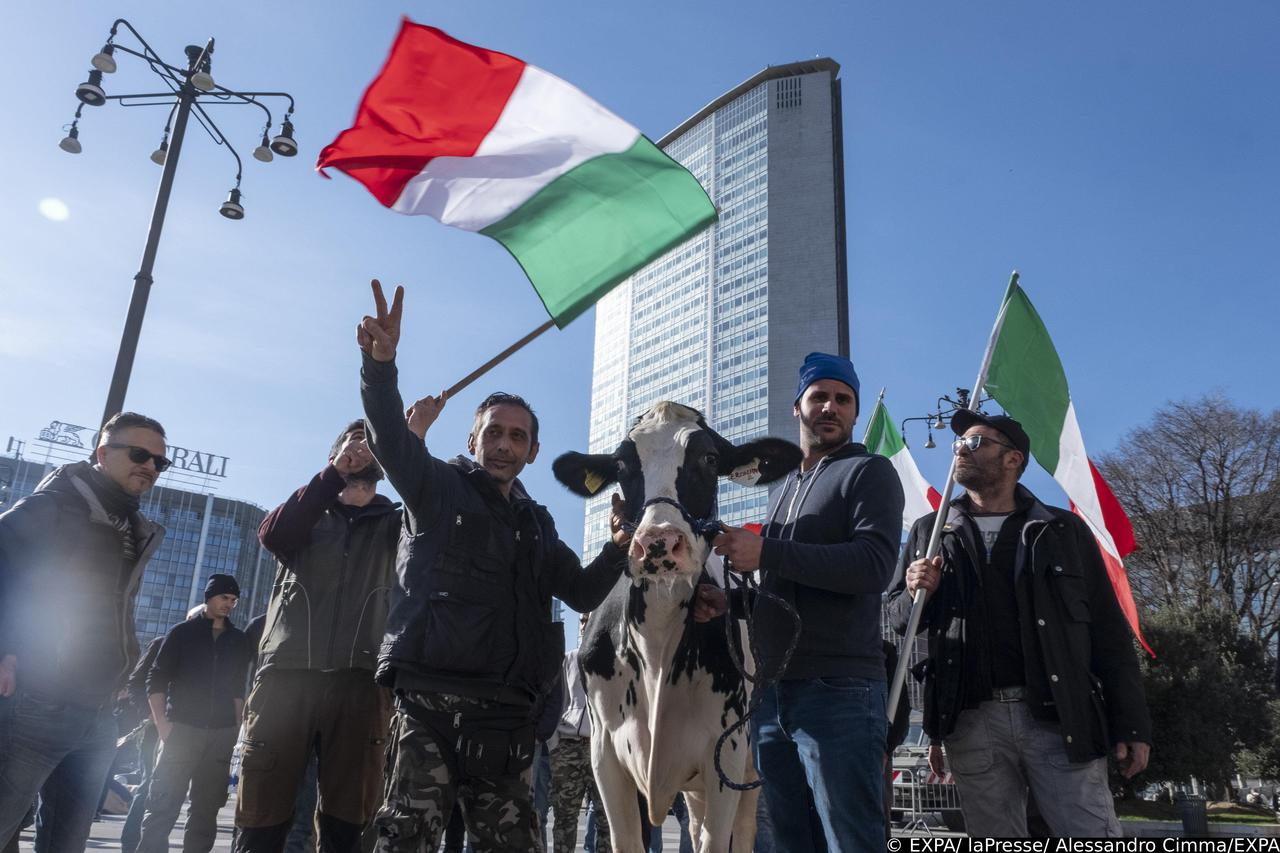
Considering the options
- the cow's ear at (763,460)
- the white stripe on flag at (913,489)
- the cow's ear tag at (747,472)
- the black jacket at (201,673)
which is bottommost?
the black jacket at (201,673)

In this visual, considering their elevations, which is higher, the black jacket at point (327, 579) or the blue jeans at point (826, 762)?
the black jacket at point (327, 579)

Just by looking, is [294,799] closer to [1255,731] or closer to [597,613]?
[597,613]

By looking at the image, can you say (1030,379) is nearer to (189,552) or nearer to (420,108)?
(420,108)

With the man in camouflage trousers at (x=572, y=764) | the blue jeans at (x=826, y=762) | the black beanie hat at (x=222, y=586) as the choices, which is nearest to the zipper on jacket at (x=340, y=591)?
the blue jeans at (x=826, y=762)

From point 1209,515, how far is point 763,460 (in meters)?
32.9

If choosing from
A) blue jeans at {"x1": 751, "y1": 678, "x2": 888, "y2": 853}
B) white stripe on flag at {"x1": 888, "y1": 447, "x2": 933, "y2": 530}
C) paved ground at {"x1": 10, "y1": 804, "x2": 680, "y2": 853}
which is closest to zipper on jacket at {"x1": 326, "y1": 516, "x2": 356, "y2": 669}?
blue jeans at {"x1": 751, "y1": 678, "x2": 888, "y2": 853}

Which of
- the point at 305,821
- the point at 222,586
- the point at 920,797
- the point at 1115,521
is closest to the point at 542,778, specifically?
the point at 222,586

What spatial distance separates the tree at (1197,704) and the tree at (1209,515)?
13.6 feet

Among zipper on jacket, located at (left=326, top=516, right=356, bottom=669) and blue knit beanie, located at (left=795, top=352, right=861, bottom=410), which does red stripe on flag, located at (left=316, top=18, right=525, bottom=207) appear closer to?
zipper on jacket, located at (left=326, top=516, right=356, bottom=669)

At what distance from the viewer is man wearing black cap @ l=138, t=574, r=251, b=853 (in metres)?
6.04

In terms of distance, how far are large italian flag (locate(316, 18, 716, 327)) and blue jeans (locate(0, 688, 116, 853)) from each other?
9.97 feet

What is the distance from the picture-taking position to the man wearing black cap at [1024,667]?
159 inches

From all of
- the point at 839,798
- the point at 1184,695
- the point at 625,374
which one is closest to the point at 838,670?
the point at 839,798

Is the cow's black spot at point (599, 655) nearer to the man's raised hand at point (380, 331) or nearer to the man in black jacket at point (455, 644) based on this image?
the man in black jacket at point (455, 644)
